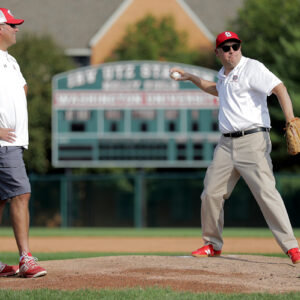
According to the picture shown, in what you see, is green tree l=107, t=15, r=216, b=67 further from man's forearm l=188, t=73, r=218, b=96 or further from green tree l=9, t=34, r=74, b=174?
man's forearm l=188, t=73, r=218, b=96

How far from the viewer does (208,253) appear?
22.2ft

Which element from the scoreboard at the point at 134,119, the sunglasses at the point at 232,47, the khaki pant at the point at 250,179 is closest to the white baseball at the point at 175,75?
the sunglasses at the point at 232,47

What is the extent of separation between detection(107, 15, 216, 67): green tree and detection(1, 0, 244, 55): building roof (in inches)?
132

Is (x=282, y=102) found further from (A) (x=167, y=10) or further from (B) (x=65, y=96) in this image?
(A) (x=167, y=10)

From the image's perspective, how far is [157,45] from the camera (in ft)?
92.3

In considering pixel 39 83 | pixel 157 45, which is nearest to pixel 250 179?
pixel 39 83

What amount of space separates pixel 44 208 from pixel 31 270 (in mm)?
18857

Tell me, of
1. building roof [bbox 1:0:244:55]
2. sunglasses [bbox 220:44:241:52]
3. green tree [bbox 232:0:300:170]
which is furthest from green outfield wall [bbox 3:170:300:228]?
sunglasses [bbox 220:44:241:52]

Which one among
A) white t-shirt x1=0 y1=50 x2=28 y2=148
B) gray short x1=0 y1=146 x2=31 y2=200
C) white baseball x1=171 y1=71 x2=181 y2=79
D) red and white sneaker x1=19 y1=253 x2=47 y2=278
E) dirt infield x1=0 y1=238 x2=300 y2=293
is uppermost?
white baseball x1=171 y1=71 x2=181 y2=79

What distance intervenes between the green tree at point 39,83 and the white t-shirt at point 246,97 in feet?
64.4

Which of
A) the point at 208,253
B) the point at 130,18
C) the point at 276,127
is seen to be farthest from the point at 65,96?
the point at 208,253

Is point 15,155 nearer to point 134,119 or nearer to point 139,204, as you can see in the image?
point 134,119

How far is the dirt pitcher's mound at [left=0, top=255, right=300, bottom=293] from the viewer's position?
17.5 ft

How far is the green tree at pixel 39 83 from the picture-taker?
25625mm
